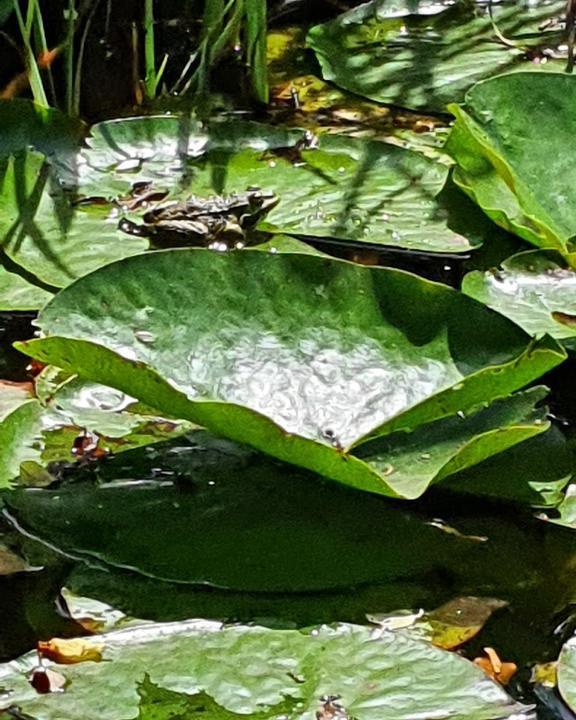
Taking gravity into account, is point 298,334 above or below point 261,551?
above

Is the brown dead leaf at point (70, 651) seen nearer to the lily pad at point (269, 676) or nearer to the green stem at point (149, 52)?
the lily pad at point (269, 676)

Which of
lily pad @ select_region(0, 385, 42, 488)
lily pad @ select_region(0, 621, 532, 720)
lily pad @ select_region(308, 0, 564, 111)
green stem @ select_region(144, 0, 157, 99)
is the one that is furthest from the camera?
lily pad @ select_region(308, 0, 564, 111)

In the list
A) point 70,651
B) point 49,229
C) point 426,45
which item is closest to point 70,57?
point 49,229

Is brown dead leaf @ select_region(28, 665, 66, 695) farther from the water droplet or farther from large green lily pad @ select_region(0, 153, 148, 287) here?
large green lily pad @ select_region(0, 153, 148, 287)

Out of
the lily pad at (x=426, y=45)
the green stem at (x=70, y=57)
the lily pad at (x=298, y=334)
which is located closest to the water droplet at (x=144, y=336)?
the lily pad at (x=298, y=334)

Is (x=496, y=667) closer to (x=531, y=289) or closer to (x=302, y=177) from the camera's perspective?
(x=531, y=289)

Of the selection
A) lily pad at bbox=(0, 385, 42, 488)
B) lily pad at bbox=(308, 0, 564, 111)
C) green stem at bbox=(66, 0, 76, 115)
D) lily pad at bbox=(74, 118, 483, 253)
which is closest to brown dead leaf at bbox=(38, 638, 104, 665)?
lily pad at bbox=(0, 385, 42, 488)
